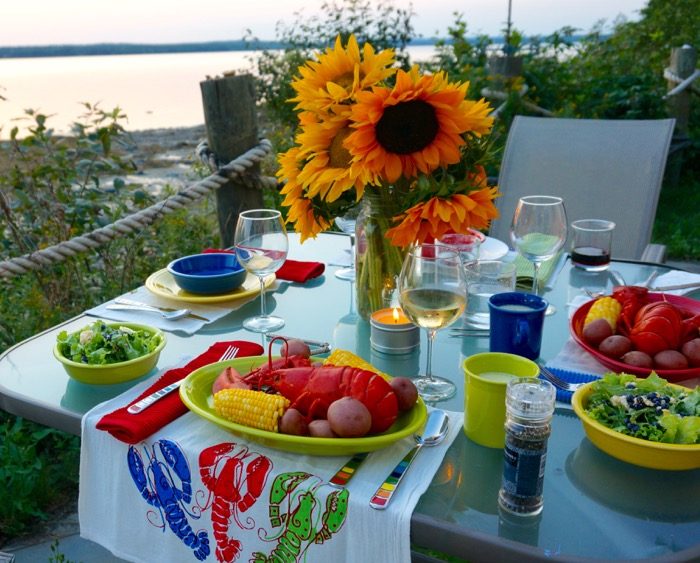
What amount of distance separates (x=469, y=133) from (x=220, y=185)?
1.76 metres

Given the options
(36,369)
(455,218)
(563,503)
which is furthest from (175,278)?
(563,503)

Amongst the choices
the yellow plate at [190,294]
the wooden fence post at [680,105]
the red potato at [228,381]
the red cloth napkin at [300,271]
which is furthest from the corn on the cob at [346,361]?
the wooden fence post at [680,105]

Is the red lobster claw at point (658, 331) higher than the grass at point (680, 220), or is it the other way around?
the red lobster claw at point (658, 331)

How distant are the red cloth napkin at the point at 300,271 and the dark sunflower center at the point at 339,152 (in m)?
0.56

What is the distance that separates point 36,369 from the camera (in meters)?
1.51

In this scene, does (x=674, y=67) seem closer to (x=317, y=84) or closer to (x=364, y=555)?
(x=317, y=84)

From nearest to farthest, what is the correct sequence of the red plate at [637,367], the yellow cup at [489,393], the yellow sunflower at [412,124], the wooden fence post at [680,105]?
the yellow cup at [489,393]
the red plate at [637,367]
the yellow sunflower at [412,124]
the wooden fence post at [680,105]

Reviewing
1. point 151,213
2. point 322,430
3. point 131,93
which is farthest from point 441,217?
point 131,93

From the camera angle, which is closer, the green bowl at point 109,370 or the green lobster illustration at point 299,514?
the green lobster illustration at point 299,514

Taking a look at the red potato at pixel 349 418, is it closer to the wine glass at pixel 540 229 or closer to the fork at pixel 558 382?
the fork at pixel 558 382

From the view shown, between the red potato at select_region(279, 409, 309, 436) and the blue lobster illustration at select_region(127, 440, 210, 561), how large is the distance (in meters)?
0.19

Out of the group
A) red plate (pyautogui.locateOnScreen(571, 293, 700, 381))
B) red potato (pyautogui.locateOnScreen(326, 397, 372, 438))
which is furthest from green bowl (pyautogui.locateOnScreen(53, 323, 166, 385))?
red plate (pyautogui.locateOnScreen(571, 293, 700, 381))

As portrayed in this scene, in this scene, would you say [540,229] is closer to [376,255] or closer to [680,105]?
[376,255]

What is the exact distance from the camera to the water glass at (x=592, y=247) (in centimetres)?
206
